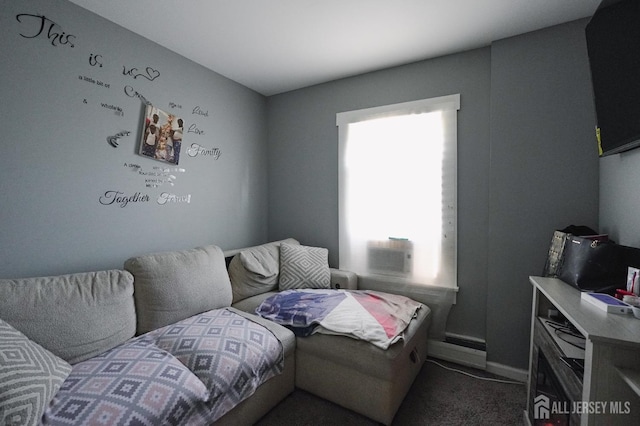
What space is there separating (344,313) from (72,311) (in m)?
1.48

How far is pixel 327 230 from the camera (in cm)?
280

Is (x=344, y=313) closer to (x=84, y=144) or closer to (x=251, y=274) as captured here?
(x=251, y=274)

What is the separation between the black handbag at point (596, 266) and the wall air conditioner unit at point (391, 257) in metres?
1.11

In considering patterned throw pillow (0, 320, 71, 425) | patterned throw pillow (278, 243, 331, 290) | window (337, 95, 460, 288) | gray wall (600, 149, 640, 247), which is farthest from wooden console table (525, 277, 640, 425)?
patterned throw pillow (0, 320, 71, 425)

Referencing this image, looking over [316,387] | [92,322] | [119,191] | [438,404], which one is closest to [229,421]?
[316,387]

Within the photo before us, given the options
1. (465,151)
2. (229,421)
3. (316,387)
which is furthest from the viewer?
(465,151)

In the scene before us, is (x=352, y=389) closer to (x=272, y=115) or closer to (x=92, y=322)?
(x=92, y=322)

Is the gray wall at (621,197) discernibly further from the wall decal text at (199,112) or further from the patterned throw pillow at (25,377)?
the wall decal text at (199,112)

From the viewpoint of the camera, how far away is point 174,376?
3.98 ft

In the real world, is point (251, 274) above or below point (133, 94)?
below

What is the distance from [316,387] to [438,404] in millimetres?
764

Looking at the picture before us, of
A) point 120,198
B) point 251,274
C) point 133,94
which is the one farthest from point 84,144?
point 251,274

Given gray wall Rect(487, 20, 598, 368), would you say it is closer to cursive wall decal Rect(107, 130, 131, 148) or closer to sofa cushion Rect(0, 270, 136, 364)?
sofa cushion Rect(0, 270, 136, 364)

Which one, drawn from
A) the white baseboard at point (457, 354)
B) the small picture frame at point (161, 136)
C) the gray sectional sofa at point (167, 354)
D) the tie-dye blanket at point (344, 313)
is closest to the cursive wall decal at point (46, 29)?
the small picture frame at point (161, 136)
